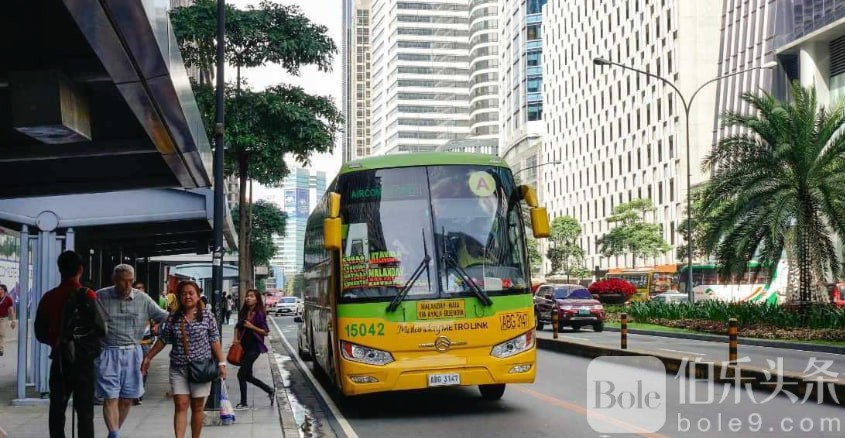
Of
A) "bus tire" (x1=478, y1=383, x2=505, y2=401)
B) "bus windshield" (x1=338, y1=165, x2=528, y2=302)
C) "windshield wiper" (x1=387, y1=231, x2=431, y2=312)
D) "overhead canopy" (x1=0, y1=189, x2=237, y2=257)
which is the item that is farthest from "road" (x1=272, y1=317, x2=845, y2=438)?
"overhead canopy" (x1=0, y1=189, x2=237, y2=257)

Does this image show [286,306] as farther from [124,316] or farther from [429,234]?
[124,316]

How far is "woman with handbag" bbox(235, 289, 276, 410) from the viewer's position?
14.4m

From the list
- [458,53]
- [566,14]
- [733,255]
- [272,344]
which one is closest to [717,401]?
[733,255]

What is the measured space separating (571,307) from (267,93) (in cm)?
1283

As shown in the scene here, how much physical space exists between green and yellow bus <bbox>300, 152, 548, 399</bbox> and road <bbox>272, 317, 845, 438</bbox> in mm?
573

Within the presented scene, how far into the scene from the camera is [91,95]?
9930mm

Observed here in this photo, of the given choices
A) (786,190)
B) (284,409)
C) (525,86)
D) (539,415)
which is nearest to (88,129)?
(284,409)

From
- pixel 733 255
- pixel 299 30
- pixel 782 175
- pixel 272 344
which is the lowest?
pixel 272 344

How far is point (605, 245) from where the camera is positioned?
8350 centimetres

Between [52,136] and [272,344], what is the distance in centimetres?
2564

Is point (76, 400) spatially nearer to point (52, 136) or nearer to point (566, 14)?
point (52, 136)

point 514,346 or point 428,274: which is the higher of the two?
point 428,274

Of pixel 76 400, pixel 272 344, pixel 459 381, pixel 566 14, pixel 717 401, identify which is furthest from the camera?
pixel 566 14

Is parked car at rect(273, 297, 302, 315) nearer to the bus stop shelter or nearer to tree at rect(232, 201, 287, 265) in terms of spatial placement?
tree at rect(232, 201, 287, 265)
